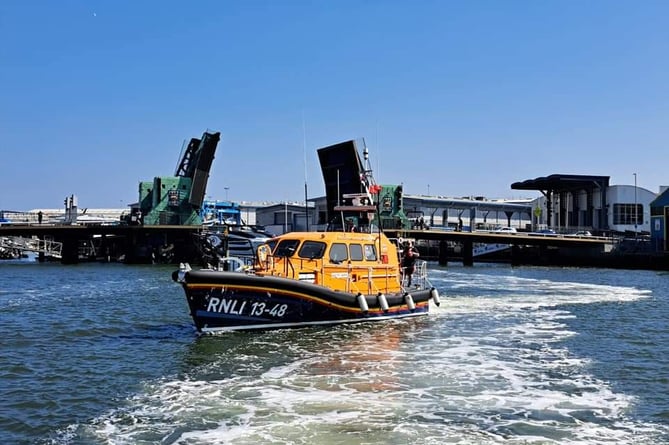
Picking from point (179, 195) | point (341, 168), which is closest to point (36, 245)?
point (179, 195)

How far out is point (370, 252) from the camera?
17938 mm

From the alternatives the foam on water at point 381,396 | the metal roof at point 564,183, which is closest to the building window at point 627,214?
the metal roof at point 564,183

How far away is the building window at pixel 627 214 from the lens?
65.4 meters

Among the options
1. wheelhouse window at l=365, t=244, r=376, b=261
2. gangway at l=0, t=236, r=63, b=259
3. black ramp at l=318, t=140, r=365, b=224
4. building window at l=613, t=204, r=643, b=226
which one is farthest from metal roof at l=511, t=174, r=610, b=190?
wheelhouse window at l=365, t=244, r=376, b=261

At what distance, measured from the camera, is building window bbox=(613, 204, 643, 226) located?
2574 inches

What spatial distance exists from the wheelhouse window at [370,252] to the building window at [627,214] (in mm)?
53965

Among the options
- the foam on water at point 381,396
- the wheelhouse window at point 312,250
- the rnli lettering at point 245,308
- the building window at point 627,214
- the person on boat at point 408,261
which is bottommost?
the foam on water at point 381,396

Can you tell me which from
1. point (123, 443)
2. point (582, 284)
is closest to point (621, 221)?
point (582, 284)

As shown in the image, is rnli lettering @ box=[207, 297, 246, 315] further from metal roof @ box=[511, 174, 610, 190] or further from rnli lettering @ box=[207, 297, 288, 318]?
metal roof @ box=[511, 174, 610, 190]

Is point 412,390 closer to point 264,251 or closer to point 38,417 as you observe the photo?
point 38,417

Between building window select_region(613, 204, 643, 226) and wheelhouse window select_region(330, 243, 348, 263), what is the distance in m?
55.0

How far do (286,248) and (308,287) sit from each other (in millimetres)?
1679

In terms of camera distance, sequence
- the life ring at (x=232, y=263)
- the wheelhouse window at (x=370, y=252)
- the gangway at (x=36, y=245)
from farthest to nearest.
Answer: the gangway at (x=36, y=245)
the wheelhouse window at (x=370, y=252)
the life ring at (x=232, y=263)

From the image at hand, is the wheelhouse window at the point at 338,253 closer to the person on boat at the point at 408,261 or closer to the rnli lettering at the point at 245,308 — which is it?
the rnli lettering at the point at 245,308
